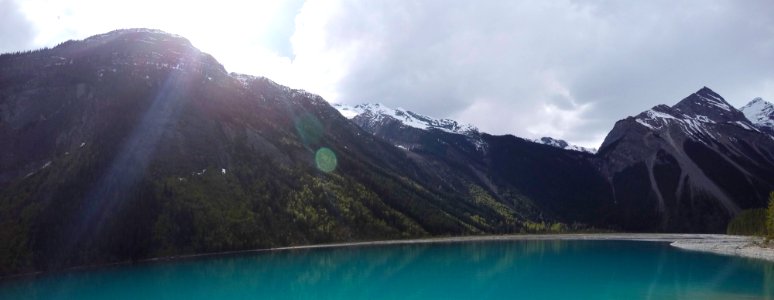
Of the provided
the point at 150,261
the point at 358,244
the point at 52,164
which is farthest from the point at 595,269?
the point at 52,164

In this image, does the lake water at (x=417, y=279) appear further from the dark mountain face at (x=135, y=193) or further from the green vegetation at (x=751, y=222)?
the green vegetation at (x=751, y=222)

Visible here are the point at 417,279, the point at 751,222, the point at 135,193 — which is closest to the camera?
the point at 417,279

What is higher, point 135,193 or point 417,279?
point 135,193

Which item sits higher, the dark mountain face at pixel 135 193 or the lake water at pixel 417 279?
the dark mountain face at pixel 135 193

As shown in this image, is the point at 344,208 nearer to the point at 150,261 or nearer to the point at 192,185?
the point at 192,185

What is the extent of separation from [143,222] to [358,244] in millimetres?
58173

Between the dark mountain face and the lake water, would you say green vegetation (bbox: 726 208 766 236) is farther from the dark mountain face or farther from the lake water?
the dark mountain face

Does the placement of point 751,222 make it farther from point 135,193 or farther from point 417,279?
point 135,193

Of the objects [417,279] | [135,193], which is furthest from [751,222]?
[135,193]

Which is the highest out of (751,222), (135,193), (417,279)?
(751,222)

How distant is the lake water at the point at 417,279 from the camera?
6500cm

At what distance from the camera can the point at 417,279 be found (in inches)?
3250

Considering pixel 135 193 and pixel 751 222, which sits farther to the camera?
pixel 751 222

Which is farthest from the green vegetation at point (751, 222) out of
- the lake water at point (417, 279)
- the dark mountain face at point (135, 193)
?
the dark mountain face at point (135, 193)
